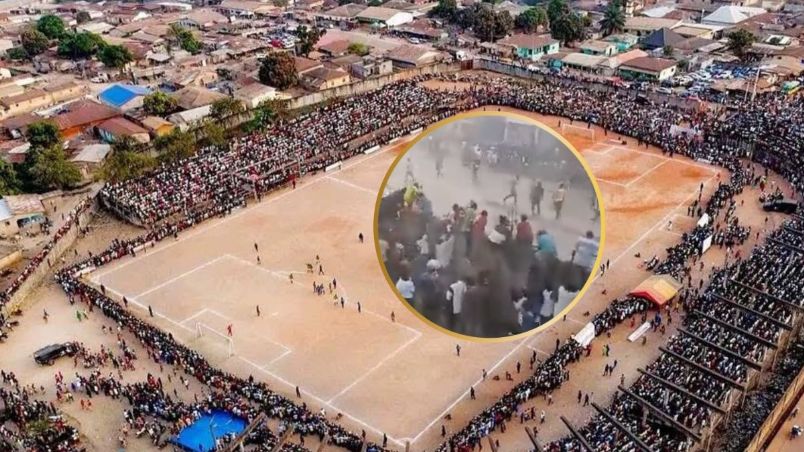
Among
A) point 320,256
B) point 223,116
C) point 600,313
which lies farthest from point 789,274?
point 223,116

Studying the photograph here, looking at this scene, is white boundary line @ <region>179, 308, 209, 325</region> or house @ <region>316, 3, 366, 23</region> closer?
white boundary line @ <region>179, 308, 209, 325</region>

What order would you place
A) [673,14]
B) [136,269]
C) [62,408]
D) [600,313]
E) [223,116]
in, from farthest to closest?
[673,14], [223,116], [136,269], [600,313], [62,408]

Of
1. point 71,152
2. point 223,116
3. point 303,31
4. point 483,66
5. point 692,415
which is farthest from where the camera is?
point 303,31

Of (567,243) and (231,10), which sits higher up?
(567,243)

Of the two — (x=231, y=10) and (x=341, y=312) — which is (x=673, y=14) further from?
(x=341, y=312)

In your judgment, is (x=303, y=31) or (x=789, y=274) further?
(x=303, y=31)

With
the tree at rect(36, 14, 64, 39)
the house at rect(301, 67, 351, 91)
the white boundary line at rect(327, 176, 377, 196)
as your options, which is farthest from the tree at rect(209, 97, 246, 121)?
the tree at rect(36, 14, 64, 39)

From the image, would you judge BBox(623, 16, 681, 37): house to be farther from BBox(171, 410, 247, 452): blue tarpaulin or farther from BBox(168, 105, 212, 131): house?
BBox(171, 410, 247, 452): blue tarpaulin
